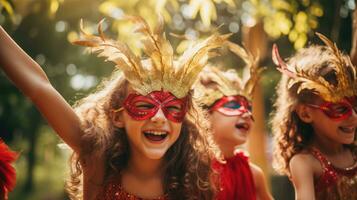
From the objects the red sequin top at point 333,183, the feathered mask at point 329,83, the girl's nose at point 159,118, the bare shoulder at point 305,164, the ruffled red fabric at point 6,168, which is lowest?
the ruffled red fabric at point 6,168

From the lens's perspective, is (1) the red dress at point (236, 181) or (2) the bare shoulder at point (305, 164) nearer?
(2) the bare shoulder at point (305, 164)

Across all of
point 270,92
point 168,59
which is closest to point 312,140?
point 168,59

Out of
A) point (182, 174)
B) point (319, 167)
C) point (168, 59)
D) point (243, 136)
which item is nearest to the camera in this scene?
point (168, 59)

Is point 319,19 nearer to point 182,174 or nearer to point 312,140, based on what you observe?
point 312,140

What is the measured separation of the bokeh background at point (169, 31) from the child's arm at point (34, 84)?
0.31m

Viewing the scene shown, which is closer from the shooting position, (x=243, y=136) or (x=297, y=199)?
(x=297, y=199)

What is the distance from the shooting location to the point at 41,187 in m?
26.5

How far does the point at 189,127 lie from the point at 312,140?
3.55 ft

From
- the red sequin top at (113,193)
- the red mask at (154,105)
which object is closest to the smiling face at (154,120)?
the red mask at (154,105)

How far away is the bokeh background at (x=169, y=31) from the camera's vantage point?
5641 mm

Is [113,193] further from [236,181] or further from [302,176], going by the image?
[236,181]

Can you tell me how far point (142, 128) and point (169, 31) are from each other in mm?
6106

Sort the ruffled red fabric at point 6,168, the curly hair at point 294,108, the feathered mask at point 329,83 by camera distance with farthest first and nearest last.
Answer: the curly hair at point 294,108
the feathered mask at point 329,83
the ruffled red fabric at point 6,168

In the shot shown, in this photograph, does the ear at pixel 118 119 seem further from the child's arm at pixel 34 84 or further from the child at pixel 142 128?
the child's arm at pixel 34 84
